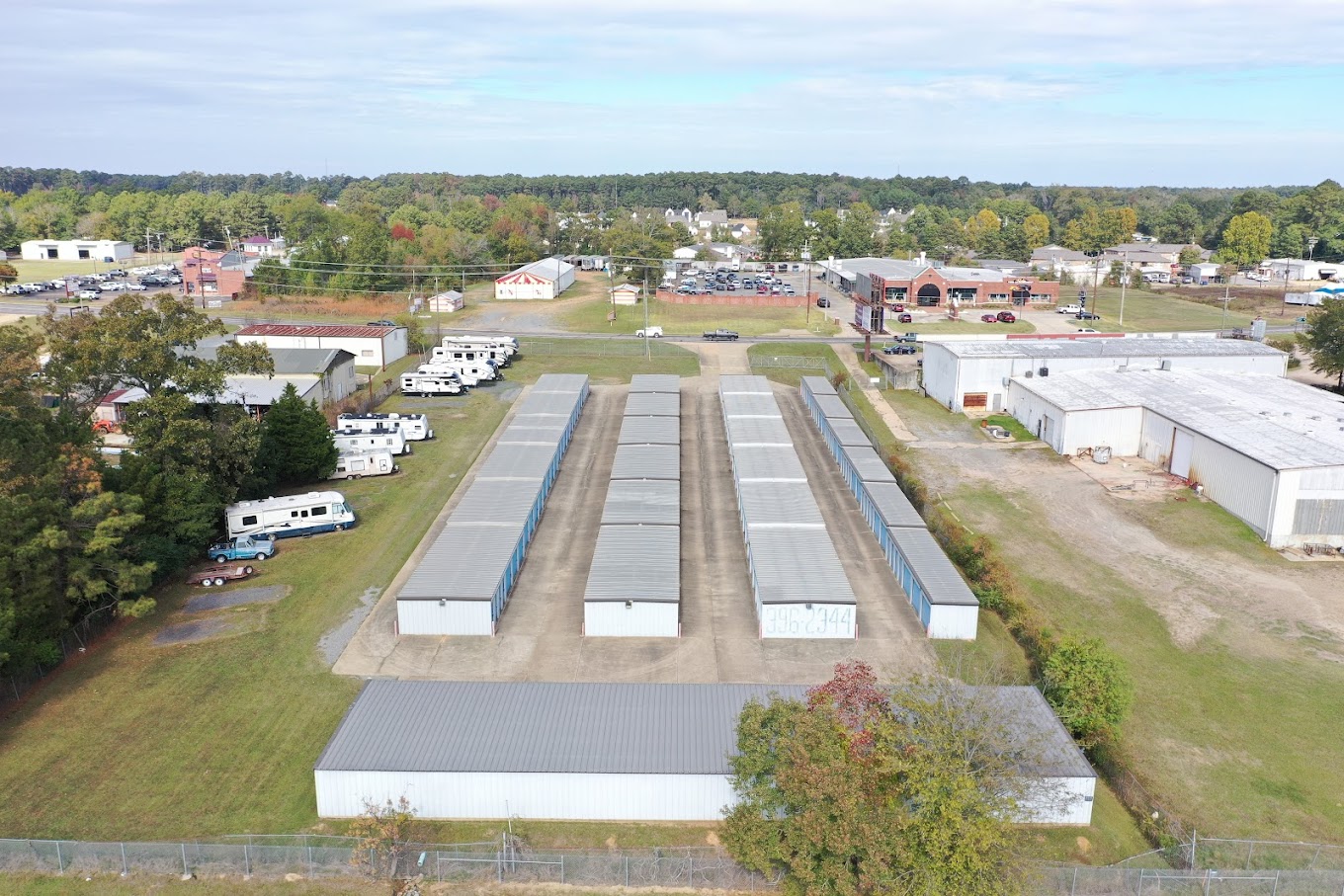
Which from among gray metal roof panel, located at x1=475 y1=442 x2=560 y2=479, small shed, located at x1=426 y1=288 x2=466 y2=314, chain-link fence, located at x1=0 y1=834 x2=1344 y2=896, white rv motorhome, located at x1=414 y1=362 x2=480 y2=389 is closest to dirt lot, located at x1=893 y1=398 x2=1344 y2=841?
chain-link fence, located at x1=0 y1=834 x2=1344 y2=896

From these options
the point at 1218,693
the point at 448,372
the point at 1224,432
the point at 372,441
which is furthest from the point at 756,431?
the point at 1218,693

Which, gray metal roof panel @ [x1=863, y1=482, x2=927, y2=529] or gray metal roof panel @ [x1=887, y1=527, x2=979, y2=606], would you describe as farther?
gray metal roof panel @ [x1=863, y1=482, x2=927, y2=529]

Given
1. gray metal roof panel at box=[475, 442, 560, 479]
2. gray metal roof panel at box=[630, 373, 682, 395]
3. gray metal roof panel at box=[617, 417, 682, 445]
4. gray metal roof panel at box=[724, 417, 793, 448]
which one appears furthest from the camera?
gray metal roof panel at box=[630, 373, 682, 395]

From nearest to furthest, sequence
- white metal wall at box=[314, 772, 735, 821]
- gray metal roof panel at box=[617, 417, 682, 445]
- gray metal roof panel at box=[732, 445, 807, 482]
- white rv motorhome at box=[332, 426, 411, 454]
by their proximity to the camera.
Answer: white metal wall at box=[314, 772, 735, 821]
gray metal roof panel at box=[732, 445, 807, 482]
white rv motorhome at box=[332, 426, 411, 454]
gray metal roof panel at box=[617, 417, 682, 445]

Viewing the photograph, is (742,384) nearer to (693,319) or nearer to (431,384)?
(431,384)

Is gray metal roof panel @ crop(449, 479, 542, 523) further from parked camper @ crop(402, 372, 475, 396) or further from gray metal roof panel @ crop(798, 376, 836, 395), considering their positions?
gray metal roof panel @ crop(798, 376, 836, 395)

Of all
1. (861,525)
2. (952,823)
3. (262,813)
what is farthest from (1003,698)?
(262,813)

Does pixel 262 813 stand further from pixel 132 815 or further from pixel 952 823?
pixel 952 823
